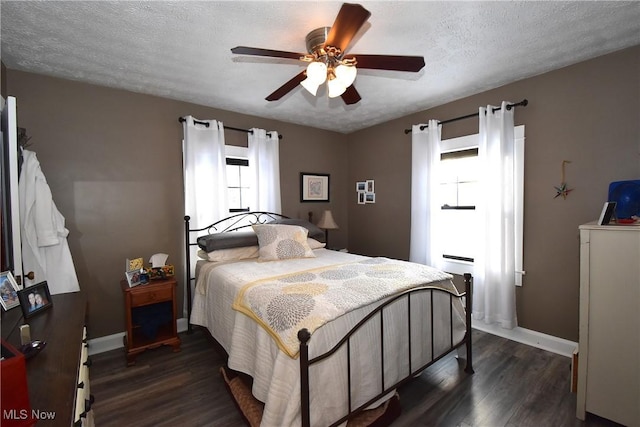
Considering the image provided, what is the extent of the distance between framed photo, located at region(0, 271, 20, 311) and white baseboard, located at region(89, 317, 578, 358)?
1440mm

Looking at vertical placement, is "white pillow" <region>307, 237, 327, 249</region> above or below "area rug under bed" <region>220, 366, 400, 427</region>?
above

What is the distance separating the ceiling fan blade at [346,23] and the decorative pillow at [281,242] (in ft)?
6.08

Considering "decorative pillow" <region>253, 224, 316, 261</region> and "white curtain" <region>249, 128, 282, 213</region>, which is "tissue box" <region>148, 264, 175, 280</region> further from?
"white curtain" <region>249, 128, 282, 213</region>

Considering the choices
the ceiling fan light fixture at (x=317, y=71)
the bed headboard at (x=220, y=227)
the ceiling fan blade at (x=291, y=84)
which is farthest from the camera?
the bed headboard at (x=220, y=227)

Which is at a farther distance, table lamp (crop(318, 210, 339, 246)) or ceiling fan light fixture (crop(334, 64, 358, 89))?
table lamp (crop(318, 210, 339, 246))

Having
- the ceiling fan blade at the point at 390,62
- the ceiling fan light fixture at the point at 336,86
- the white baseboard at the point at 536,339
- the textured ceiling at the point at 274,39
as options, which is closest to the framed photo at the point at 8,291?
Answer: the textured ceiling at the point at 274,39

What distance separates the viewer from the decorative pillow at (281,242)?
9.34 ft

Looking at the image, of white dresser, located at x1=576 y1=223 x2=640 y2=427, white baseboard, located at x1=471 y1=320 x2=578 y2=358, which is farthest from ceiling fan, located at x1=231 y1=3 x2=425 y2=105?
white baseboard, located at x1=471 y1=320 x2=578 y2=358

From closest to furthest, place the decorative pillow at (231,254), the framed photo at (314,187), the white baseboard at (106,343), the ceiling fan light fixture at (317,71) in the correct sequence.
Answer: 1. the ceiling fan light fixture at (317,71)
2. the white baseboard at (106,343)
3. the decorative pillow at (231,254)
4. the framed photo at (314,187)

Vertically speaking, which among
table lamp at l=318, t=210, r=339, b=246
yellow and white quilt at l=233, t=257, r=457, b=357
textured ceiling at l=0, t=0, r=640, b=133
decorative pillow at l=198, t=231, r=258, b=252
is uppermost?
textured ceiling at l=0, t=0, r=640, b=133

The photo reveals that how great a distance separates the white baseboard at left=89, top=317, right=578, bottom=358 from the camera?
8.39ft

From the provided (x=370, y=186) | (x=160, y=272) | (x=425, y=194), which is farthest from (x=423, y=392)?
(x=370, y=186)

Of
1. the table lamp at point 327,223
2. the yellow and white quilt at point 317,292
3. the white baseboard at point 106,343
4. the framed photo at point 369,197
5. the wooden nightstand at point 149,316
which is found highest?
the framed photo at point 369,197
